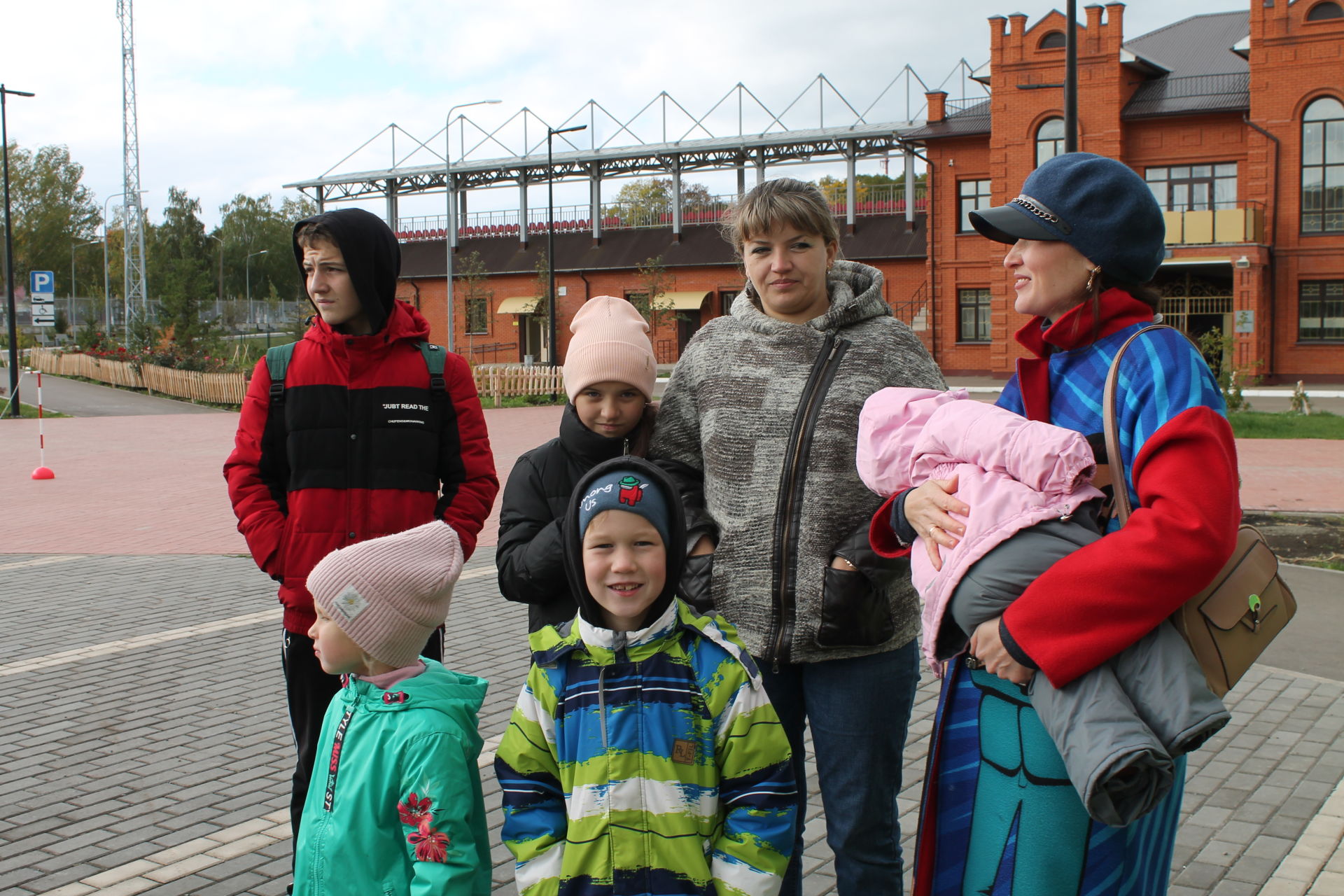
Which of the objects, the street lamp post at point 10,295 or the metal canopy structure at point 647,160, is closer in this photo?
the street lamp post at point 10,295

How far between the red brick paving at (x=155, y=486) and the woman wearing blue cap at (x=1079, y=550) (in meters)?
8.99

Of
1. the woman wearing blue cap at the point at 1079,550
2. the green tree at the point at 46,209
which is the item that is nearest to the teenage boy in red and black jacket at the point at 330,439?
the woman wearing blue cap at the point at 1079,550

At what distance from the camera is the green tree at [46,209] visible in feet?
229

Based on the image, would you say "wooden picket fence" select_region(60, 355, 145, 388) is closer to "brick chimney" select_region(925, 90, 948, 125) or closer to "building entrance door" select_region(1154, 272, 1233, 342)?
"brick chimney" select_region(925, 90, 948, 125)

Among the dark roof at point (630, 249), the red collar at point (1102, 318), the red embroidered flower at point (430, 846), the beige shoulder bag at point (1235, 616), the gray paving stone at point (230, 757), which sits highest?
the dark roof at point (630, 249)

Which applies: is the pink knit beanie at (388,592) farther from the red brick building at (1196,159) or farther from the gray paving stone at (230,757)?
the red brick building at (1196,159)

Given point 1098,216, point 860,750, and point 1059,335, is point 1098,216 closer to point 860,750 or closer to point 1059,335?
point 1059,335

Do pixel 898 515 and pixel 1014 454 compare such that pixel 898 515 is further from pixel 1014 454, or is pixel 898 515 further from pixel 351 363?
pixel 351 363

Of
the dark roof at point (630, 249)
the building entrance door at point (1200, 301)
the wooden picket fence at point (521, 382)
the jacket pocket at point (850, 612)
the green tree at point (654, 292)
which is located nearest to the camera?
the jacket pocket at point (850, 612)

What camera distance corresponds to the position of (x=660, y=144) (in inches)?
1988

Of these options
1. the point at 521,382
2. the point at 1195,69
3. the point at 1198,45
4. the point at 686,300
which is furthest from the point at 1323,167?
the point at 521,382

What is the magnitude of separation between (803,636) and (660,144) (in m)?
49.9

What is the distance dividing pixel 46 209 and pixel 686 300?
47287mm

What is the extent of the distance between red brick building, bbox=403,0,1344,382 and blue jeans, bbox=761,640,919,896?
101 feet
